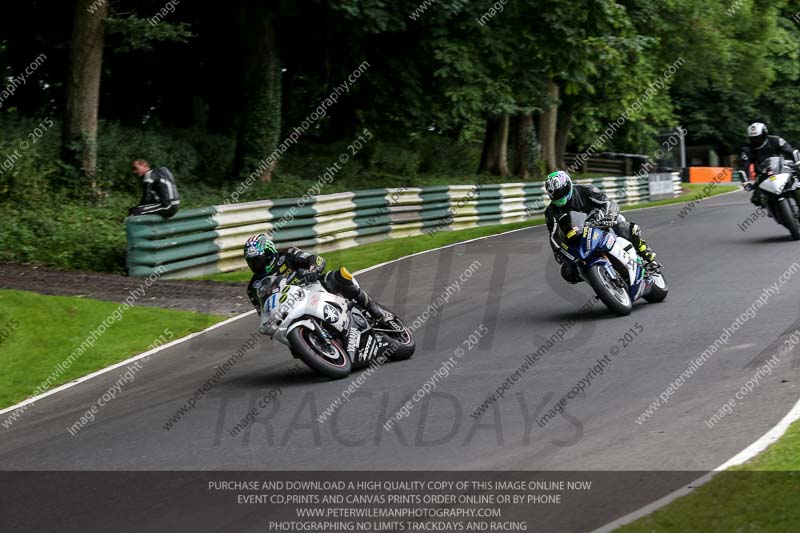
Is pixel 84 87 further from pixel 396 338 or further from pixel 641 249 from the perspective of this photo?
pixel 641 249

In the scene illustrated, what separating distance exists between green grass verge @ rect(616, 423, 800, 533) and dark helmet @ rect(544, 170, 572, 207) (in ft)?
18.6

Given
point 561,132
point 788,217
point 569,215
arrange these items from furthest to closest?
1. point 561,132
2. point 788,217
3. point 569,215

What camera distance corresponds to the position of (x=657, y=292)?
1248cm

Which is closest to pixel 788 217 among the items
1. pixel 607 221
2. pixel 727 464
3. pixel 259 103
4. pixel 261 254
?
pixel 607 221

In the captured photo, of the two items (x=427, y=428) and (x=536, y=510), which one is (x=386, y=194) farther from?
(x=536, y=510)

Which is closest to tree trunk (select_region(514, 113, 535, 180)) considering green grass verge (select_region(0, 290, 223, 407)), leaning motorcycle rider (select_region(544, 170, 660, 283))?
green grass verge (select_region(0, 290, 223, 407))

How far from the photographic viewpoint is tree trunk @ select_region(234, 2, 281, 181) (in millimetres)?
25344

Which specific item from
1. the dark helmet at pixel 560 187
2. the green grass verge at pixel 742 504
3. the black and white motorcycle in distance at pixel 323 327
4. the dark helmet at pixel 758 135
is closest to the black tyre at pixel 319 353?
the black and white motorcycle in distance at pixel 323 327

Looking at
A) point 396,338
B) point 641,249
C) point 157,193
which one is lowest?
point 641,249

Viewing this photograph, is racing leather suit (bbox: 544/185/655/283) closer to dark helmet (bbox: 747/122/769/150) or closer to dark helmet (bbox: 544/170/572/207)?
dark helmet (bbox: 544/170/572/207)

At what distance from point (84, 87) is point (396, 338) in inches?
490

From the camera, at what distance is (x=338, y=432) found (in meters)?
8.17

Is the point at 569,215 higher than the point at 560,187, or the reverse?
the point at 560,187

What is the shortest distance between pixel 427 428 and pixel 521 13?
19.3 metres
